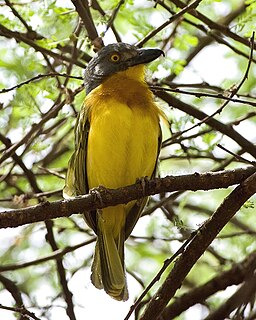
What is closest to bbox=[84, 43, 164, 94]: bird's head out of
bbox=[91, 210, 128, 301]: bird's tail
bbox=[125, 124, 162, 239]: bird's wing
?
bbox=[125, 124, 162, 239]: bird's wing

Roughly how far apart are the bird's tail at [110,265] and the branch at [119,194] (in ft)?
3.30

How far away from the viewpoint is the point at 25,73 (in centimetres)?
580

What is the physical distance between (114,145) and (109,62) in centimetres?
88

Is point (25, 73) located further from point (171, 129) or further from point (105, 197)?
point (105, 197)

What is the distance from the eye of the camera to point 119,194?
400 centimetres

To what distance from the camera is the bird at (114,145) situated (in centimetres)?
474

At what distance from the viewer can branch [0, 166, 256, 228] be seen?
142 inches

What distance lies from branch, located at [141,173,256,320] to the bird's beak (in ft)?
4.85

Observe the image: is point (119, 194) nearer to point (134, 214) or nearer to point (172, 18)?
point (134, 214)

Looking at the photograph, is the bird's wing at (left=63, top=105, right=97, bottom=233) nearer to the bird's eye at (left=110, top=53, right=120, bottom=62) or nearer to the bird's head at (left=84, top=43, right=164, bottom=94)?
the bird's head at (left=84, top=43, right=164, bottom=94)

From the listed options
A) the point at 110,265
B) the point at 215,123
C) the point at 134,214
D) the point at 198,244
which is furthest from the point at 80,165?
the point at 198,244

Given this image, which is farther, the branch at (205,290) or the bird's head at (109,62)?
the bird's head at (109,62)

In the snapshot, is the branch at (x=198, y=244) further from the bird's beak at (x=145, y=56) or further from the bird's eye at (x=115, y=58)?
the bird's eye at (x=115, y=58)

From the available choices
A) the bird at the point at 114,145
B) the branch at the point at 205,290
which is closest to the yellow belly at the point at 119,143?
the bird at the point at 114,145
